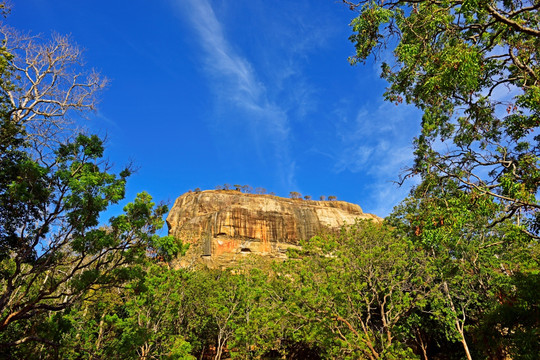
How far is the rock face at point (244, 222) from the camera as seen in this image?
51438 millimetres

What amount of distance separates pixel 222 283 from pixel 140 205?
53.4 ft

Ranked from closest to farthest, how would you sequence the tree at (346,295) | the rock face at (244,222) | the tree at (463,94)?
the tree at (463,94)
the tree at (346,295)
the rock face at (244,222)

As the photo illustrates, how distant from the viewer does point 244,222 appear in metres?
54.0

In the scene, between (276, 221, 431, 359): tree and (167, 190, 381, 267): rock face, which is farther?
(167, 190, 381, 267): rock face

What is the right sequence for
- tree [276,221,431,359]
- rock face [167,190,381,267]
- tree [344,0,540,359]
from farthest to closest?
rock face [167,190,381,267]
tree [276,221,431,359]
tree [344,0,540,359]

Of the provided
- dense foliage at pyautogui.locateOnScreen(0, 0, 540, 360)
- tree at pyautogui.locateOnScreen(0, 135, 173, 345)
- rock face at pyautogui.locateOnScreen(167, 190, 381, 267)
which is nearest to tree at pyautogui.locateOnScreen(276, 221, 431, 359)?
dense foliage at pyautogui.locateOnScreen(0, 0, 540, 360)

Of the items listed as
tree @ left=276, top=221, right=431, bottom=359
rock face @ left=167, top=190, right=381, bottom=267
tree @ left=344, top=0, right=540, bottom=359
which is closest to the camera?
tree @ left=344, top=0, right=540, bottom=359

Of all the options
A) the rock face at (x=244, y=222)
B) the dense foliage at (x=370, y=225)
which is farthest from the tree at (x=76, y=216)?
the rock face at (x=244, y=222)

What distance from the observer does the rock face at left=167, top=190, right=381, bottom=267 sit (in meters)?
51.4

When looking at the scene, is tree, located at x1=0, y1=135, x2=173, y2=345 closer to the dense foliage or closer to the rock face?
the dense foliage

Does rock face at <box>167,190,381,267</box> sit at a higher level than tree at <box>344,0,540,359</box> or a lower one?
higher

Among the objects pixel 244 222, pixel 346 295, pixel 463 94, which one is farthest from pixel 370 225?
pixel 244 222

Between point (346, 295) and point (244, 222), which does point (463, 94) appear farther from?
point (244, 222)

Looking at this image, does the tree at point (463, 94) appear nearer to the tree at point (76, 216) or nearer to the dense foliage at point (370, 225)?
the dense foliage at point (370, 225)
